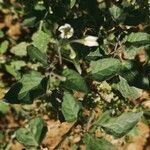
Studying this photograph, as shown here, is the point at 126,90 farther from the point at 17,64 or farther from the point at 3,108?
the point at 17,64

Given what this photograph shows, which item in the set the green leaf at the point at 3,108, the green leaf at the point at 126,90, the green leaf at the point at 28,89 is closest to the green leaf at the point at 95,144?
the green leaf at the point at 28,89

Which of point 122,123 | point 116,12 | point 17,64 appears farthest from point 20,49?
point 122,123

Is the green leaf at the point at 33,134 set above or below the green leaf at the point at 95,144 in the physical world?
above

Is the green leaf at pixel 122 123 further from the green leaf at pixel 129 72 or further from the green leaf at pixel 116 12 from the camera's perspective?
the green leaf at pixel 116 12

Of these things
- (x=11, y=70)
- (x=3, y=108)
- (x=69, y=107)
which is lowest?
(x=3, y=108)

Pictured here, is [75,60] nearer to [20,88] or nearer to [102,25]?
[20,88]

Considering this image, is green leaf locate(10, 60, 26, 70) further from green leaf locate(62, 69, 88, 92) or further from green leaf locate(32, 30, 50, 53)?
green leaf locate(62, 69, 88, 92)
